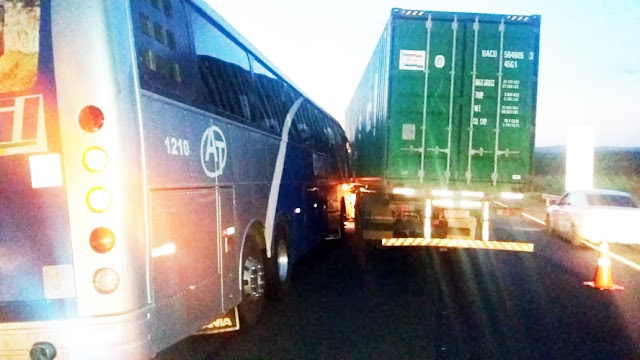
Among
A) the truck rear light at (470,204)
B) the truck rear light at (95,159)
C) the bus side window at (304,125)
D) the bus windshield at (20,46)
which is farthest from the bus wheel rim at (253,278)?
the truck rear light at (470,204)

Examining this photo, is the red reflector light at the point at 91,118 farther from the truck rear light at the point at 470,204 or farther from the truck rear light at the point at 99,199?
the truck rear light at the point at 470,204

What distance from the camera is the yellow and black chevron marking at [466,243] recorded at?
11973 millimetres

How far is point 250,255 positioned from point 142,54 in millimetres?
3296

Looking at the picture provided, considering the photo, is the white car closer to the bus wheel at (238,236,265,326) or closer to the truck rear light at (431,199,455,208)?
the truck rear light at (431,199,455,208)

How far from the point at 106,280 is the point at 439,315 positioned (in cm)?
523

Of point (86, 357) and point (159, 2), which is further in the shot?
point (159, 2)

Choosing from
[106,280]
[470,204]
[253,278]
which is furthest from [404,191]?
[106,280]

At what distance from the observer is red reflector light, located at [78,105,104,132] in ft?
14.4

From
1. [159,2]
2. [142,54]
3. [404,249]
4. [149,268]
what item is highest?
[159,2]

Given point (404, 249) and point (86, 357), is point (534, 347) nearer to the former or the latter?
point (86, 357)

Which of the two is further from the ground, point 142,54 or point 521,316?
point 142,54

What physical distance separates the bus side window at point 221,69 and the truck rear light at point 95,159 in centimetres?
196

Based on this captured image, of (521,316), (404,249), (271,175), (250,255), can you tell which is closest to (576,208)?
(404,249)

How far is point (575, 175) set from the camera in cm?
3058
